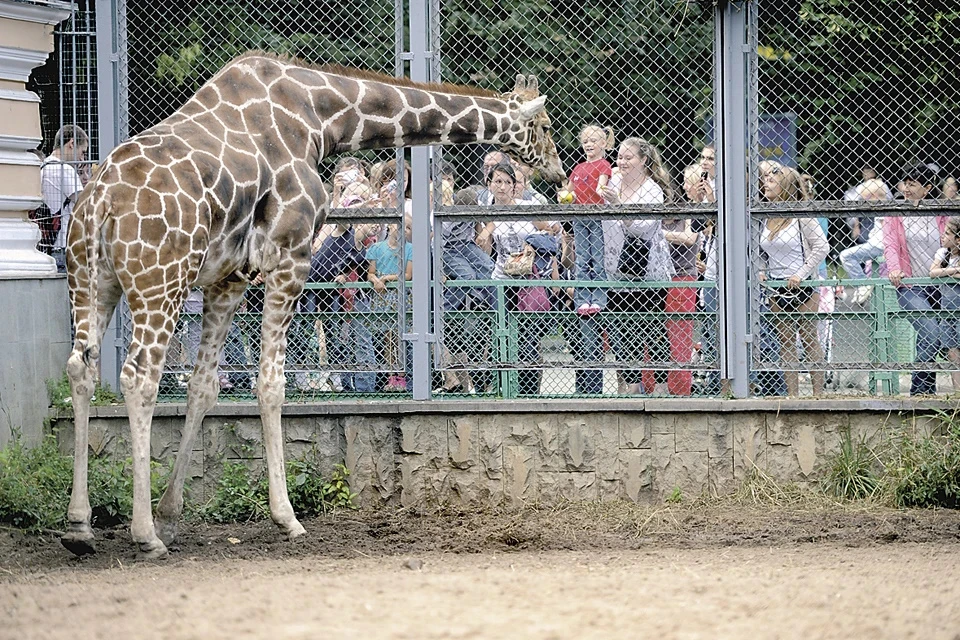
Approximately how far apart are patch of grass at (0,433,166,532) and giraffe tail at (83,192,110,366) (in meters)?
1.19

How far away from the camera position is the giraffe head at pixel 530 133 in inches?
344

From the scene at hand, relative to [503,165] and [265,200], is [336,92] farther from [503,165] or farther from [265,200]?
[503,165]

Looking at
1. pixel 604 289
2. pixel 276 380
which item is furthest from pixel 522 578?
pixel 604 289

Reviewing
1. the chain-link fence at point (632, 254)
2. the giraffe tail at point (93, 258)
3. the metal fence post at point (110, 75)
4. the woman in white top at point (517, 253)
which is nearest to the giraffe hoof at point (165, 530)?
the giraffe tail at point (93, 258)

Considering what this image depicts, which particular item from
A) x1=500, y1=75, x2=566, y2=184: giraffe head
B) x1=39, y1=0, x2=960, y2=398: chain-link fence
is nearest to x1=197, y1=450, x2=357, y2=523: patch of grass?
x1=39, y1=0, x2=960, y2=398: chain-link fence

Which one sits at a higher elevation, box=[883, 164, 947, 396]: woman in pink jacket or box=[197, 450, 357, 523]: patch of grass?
box=[883, 164, 947, 396]: woman in pink jacket

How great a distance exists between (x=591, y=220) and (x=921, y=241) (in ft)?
7.82

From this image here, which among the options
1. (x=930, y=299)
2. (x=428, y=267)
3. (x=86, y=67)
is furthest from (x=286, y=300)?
(x=930, y=299)

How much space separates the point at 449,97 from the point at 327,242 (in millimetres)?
1392

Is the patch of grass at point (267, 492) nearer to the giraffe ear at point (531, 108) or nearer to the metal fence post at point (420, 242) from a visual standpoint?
the metal fence post at point (420, 242)

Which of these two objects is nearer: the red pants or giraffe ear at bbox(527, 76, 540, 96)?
giraffe ear at bbox(527, 76, 540, 96)

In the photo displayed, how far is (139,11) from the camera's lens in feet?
31.1

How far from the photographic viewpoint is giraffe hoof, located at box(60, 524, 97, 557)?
7301 mm

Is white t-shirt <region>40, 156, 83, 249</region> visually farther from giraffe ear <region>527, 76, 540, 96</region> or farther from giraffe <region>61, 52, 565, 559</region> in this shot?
giraffe ear <region>527, 76, 540, 96</region>
